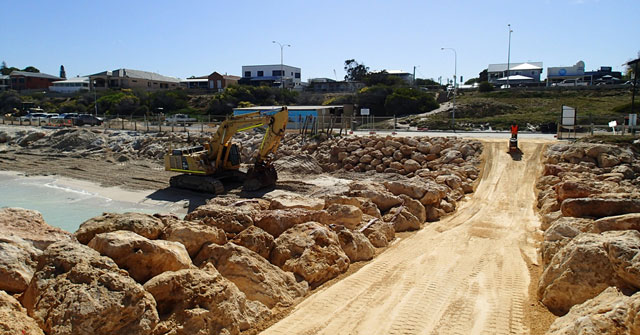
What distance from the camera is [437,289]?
28.2 ft

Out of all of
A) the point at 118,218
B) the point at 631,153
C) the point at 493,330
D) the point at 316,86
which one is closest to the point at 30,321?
the point at 118,218

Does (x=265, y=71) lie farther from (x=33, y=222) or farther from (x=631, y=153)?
(x=33, y=222)

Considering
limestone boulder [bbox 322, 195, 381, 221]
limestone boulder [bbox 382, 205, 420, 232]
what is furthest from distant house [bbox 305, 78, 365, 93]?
limestone boulder [bbox 322, 195, 381, 221]

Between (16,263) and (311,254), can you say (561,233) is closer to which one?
(311,254)

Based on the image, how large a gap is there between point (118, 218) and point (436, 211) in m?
10.0

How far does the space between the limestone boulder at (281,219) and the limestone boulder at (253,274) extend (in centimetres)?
188

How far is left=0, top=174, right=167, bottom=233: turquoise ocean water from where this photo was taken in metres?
17.9

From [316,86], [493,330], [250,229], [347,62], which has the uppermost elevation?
[347,62]

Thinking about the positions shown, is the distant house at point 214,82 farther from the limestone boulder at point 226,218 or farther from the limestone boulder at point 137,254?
the limestone boulder at point 137,254

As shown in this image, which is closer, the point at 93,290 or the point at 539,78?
the point at 93,290

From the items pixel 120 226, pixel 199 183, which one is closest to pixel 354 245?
pixel 120 226

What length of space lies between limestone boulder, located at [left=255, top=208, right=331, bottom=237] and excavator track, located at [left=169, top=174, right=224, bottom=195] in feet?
33.5

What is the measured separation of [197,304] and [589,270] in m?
5.88

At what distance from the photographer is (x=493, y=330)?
23.3 feet
